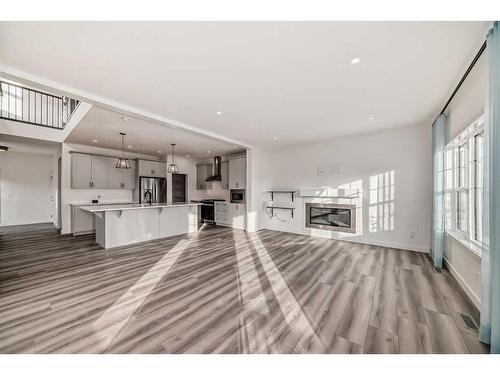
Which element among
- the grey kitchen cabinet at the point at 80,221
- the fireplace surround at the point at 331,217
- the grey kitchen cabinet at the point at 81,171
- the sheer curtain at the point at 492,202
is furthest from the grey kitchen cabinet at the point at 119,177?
the sheer curtain at the point at 492,202

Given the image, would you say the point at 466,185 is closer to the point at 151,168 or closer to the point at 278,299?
the point at 278,299

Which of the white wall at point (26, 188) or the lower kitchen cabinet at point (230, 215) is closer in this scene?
the white wall at point (26, 188)

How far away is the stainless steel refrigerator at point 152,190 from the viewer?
708cm

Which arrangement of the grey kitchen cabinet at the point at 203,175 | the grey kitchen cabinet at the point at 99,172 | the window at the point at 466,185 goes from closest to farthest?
the window at the point at 466,185 < the grey kitchen cabinet at the point at 99,172 < the grey kitchen cabinet at the point at 203,175

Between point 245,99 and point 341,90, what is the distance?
53.2 inches

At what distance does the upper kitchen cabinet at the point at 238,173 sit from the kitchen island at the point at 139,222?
162cm

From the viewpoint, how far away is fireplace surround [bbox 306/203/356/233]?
5.02m

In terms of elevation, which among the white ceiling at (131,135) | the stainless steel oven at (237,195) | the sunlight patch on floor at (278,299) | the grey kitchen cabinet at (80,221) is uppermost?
the white ceiling at (131,135)

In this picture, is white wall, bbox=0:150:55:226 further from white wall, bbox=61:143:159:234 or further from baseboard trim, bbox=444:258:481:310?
baseboard trim, bbox=444:258:481:310

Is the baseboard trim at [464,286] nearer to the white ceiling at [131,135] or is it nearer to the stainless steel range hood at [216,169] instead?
the white ceiling at [131,135]

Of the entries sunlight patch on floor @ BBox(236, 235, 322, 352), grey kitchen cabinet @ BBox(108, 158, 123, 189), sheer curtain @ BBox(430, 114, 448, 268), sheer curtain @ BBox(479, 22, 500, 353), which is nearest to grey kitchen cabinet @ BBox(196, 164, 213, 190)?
grey kitchen cabinet @ BBox(108, 158, 123, 189)

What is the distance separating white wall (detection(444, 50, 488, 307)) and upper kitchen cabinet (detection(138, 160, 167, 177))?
8000mm

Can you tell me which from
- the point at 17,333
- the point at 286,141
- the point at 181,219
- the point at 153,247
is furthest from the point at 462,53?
the point at 181,219
